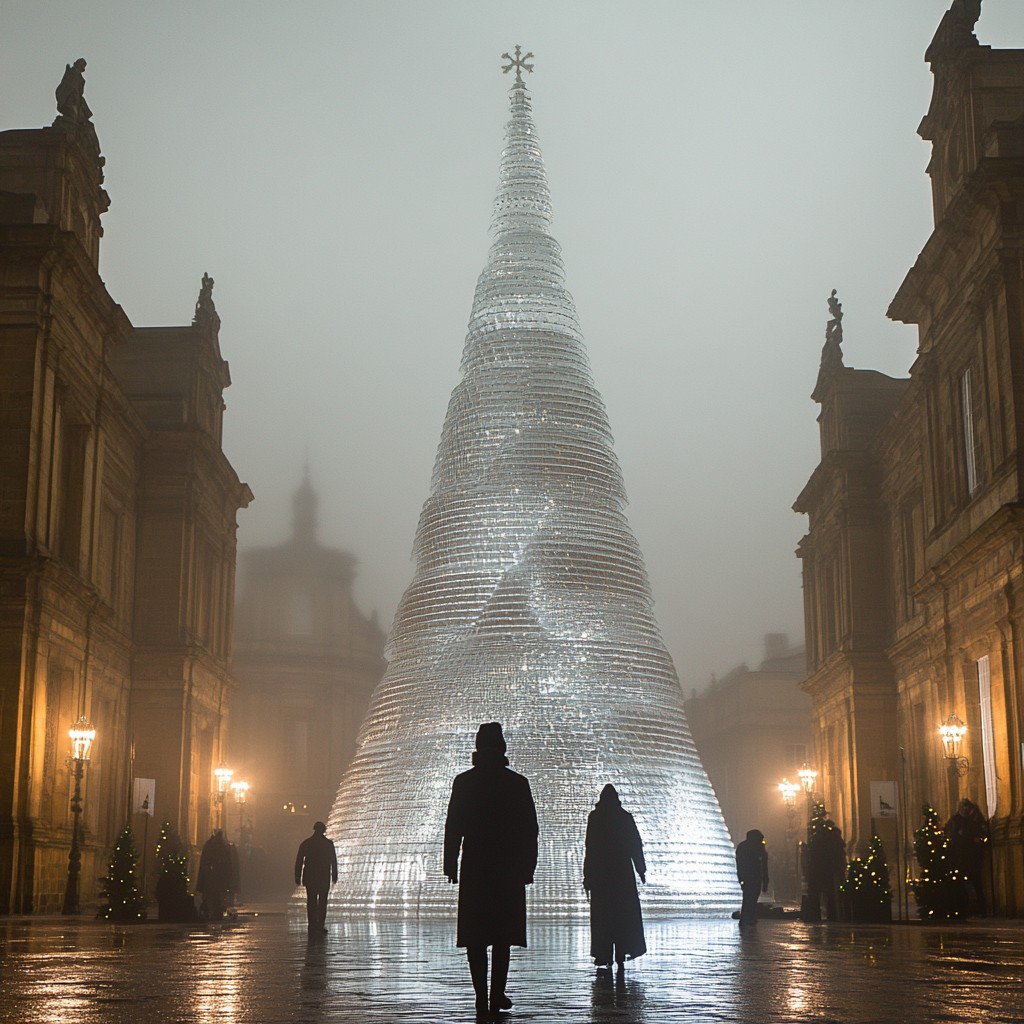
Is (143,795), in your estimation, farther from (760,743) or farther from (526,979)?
(760,743)

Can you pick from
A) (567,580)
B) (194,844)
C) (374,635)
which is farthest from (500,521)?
(374,635)

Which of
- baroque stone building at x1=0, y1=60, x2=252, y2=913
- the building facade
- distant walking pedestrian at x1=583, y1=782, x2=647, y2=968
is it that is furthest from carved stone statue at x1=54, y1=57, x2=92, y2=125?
the building facade

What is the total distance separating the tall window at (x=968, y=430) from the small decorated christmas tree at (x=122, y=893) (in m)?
17.9

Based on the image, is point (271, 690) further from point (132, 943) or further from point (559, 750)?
point (132, 943)

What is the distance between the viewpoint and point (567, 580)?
37.0m

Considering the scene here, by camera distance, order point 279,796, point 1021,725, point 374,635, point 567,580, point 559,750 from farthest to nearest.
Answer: point 374,635 < point 279,796 < point 567,580 < point 559,750 < point 1021,725

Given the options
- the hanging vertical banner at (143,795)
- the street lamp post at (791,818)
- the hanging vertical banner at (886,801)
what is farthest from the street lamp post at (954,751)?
the street lamp post at (791,818)

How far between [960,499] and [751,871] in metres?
10.4

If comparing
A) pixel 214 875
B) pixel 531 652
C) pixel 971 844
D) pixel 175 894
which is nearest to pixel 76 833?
pixel 175 894

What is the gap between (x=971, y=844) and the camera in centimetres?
2897

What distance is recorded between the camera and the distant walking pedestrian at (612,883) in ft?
Result: 49.9

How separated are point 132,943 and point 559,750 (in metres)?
15.0

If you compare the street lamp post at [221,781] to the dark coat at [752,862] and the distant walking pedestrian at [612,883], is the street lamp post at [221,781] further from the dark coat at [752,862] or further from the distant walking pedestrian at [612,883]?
the distant walking pedestrian at [612,883]

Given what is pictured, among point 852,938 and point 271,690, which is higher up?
point 271,690
